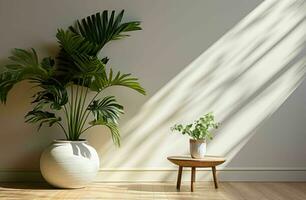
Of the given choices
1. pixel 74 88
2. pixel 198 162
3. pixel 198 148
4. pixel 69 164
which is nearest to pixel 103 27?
pixel 74 88

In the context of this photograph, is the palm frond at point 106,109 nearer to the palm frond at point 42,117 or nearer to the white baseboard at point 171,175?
the palm frond at point 42,117

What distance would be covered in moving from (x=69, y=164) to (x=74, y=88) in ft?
2.85

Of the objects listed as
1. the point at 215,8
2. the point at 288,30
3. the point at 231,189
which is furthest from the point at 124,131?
the point at 288,30

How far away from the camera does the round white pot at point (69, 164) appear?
3.56 meters

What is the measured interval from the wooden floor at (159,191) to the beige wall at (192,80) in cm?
26

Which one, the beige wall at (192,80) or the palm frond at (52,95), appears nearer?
the palm frond at (52,95)

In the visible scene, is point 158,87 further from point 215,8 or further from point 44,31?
point 44,31

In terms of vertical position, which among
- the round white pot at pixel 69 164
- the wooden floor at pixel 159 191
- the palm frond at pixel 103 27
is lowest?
the wooden floor at pixel 159 191

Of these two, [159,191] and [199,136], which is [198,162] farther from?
[159,191]

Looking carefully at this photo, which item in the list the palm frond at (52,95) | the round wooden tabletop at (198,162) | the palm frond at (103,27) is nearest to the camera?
the round wooden tabletop at (198,162)

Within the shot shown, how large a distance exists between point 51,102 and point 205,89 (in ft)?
4.88

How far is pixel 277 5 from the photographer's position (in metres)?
4.19

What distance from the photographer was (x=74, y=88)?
4.11 meters

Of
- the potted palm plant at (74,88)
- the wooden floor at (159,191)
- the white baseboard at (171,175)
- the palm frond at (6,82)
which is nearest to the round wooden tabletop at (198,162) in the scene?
the wooden floor at (159,191)
